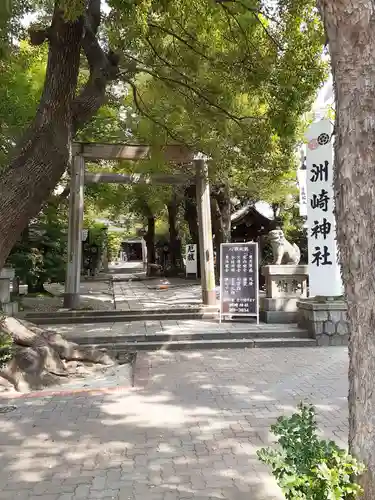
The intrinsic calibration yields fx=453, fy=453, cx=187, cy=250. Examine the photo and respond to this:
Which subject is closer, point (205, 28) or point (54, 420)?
point (54, 420)

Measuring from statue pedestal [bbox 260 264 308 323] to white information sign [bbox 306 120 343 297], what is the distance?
1.37 m

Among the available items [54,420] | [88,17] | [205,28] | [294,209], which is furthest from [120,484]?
[294,209]

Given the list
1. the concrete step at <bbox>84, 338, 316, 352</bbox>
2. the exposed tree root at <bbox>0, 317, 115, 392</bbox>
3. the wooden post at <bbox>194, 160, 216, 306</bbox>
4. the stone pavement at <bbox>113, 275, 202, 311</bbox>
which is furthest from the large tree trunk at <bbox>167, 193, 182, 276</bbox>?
the exposed tree root at <bbox>0, 317, 115, 392</bbox>

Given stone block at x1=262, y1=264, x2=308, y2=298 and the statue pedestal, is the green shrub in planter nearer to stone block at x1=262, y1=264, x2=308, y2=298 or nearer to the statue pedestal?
the statue pedestal

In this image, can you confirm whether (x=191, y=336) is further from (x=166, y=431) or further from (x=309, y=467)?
(x=309, y=467)

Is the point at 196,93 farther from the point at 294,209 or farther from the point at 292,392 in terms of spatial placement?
the point at 294,209

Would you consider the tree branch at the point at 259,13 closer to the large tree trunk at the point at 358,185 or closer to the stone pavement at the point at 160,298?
the large tree trunk at the point at 358,185

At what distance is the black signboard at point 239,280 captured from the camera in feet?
31.8

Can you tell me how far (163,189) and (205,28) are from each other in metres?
10.6

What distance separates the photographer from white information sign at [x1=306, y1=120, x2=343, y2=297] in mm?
8500

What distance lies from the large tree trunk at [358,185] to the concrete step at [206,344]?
605cm

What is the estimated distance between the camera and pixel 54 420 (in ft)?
16.1

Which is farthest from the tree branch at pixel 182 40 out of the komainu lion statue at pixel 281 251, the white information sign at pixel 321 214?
the komainu lion statue at pixel 281 251

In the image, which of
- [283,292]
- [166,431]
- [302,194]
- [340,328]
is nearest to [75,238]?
Answer: [283,292]
